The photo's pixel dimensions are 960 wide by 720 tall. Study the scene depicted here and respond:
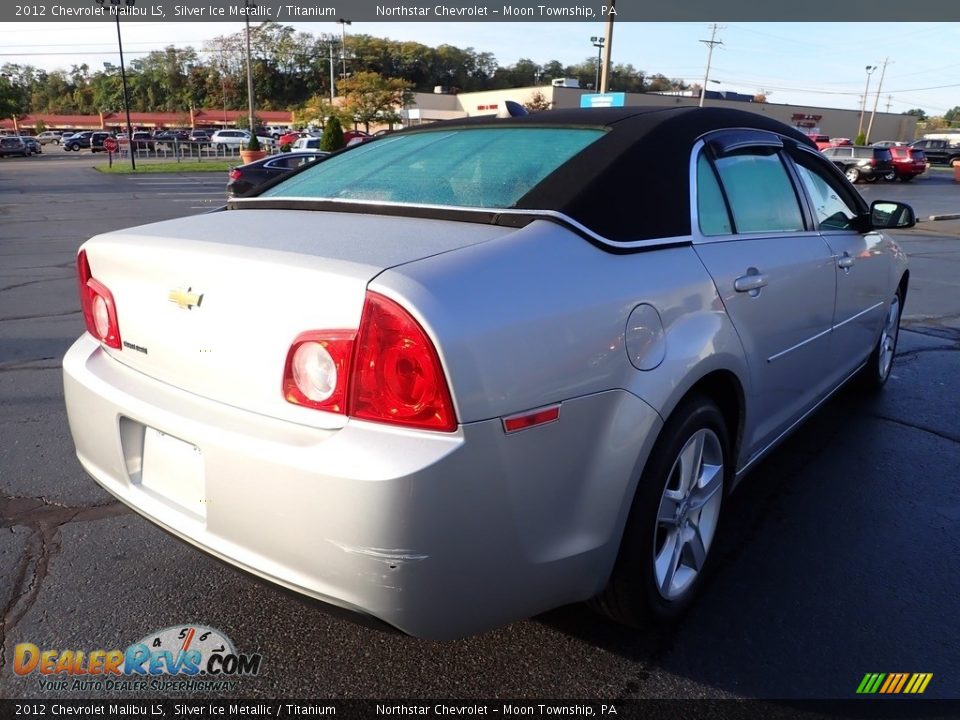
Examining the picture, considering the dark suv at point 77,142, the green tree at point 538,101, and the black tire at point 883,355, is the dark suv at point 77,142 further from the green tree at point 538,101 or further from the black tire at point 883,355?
the black tire at point 883,355

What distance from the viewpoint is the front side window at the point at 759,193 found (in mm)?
2801

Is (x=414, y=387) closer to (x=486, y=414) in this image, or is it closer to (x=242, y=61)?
(x=486, y=414)

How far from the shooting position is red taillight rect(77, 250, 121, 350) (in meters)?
2.33

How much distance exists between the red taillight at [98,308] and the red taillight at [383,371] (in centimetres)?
92

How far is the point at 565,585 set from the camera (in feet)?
6.45

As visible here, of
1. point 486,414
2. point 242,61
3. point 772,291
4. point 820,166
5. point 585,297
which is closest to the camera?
point 486,414

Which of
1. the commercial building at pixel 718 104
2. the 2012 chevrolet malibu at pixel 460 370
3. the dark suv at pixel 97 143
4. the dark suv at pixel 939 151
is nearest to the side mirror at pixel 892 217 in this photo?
the 2012 chevrolet malibu at pixel 460 370

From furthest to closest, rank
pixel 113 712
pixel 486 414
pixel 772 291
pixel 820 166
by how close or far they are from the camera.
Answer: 1. pixel 820 166
2. pixel 772 291
3. pixel 113 712
4. pixel 486 414

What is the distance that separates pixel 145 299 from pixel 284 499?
0.85m

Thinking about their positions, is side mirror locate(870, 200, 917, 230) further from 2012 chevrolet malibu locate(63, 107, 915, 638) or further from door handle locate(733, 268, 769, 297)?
door handle locate(733, 268, 769, 297)

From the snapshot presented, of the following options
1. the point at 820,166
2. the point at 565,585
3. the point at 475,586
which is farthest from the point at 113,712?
the point at 820,166

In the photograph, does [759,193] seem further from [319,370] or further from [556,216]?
[319,370]

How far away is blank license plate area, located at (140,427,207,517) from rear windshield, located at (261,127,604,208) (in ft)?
3.35

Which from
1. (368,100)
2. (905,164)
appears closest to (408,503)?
(905,164)
